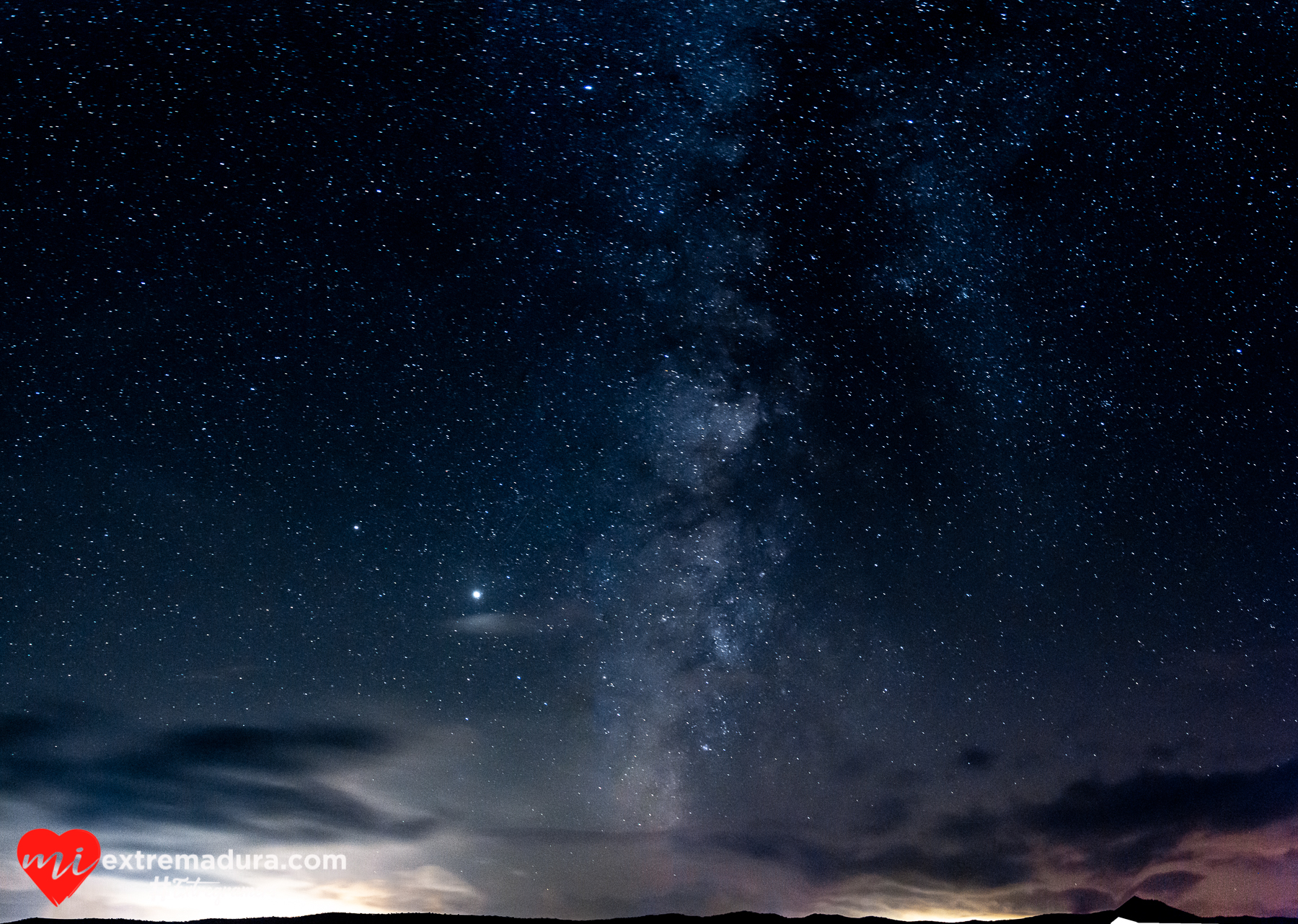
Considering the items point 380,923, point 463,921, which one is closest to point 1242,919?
point 463,921

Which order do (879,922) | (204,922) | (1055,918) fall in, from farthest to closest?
(879,922) → (1055,918) → (204,922)

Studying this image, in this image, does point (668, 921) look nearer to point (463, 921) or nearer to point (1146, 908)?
point (463, 921)

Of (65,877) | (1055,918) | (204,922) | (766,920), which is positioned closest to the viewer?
(65,877)

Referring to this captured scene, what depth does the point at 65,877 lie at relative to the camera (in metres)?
15.0

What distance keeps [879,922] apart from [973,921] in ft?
49.8

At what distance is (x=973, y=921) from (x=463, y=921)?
28.5 meters

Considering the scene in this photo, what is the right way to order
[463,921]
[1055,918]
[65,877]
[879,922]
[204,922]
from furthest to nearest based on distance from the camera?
[879,922], [1055,918], [463,921], [204,922], [65,877]

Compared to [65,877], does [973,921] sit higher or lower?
lower

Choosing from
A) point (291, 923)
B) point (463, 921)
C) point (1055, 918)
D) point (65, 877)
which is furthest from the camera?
point (1055, 918)

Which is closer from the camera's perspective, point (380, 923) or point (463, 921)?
point (380, 923)

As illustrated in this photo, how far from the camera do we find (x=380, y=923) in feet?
134

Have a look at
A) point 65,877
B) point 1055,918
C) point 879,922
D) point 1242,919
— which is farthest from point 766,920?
point 65,877

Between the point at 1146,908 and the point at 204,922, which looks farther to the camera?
the point at 1146,908

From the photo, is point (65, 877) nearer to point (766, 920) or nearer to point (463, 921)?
point (463, 921)
